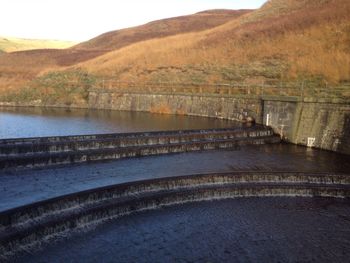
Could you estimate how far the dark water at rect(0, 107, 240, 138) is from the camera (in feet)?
89.3

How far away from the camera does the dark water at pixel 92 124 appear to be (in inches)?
1071

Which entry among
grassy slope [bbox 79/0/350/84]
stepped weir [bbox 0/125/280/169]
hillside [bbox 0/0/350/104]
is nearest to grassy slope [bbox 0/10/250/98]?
hillside [bbox 0/0/350/104]

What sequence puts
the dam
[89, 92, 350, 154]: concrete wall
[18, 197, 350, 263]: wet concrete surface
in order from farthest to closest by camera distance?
[89, 92, 350, 154]: concrete wall < the dam < [18, 197, 350, 263]: wet concrete surface

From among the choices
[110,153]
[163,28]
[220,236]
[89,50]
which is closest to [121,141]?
[110,153]

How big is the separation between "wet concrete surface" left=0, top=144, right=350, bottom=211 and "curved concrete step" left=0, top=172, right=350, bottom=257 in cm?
106

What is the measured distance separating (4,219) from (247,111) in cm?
2536

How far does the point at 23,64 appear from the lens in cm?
7144

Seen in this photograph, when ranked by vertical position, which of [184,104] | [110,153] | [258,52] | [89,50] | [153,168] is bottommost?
[153,168]

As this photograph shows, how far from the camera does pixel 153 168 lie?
1848 centimetres

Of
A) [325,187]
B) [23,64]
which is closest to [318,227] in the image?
[325,187]

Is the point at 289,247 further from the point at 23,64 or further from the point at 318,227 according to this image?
the point at 23,64

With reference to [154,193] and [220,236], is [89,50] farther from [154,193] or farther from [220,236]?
[220,236]

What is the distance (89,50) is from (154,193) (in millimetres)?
68734

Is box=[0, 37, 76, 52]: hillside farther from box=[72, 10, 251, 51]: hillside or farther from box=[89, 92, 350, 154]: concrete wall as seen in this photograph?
box=[89, 92, 350, 154]: concrete wall
